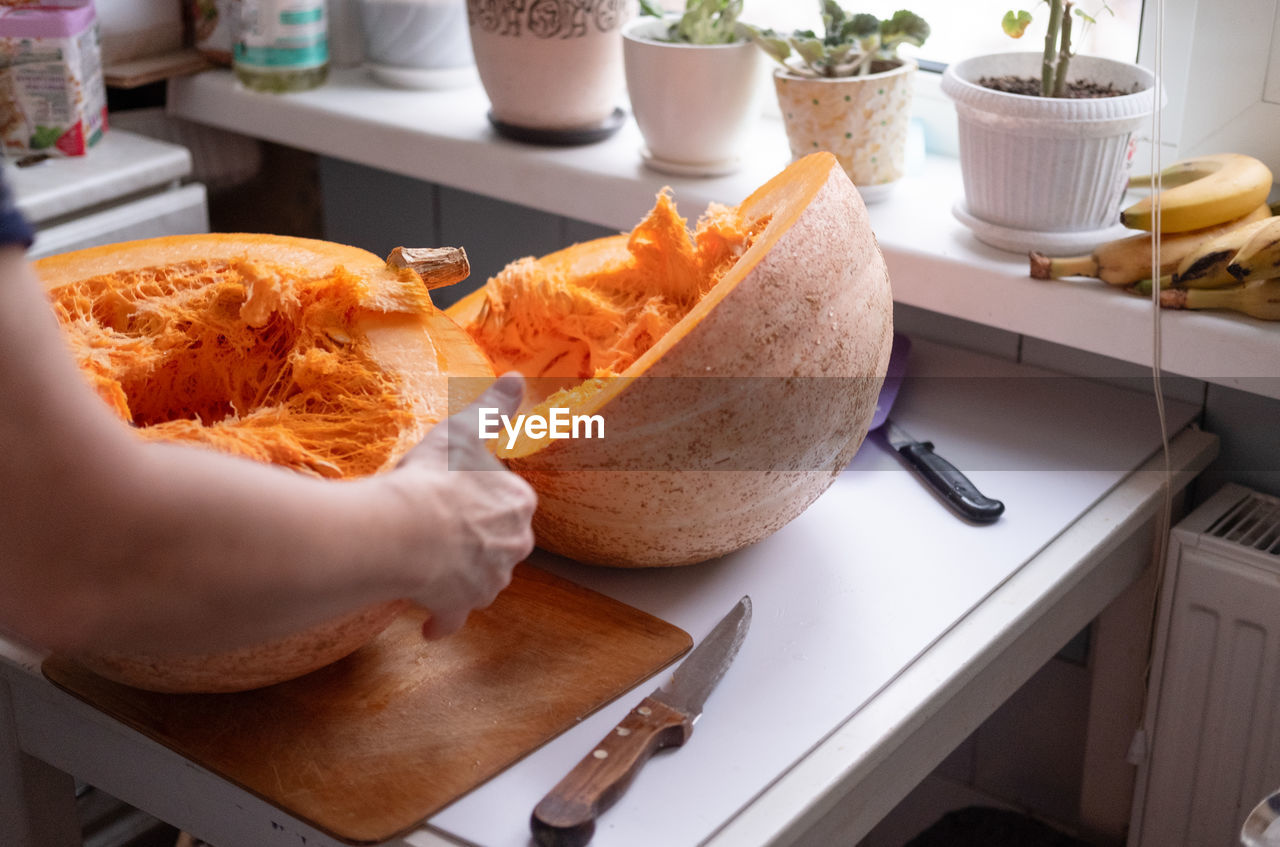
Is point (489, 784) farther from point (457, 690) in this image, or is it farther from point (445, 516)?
point (445, 516)

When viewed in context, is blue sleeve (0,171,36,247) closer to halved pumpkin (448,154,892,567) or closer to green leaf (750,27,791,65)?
halved pumpkin (448,154,892,567)

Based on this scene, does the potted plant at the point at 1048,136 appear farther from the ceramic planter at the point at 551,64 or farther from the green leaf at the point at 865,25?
the ceramic planter at the point at 551,64

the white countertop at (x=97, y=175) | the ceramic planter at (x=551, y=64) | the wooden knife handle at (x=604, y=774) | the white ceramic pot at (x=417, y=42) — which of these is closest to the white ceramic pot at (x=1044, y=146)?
the ceramic planter at (x=551, y=64)

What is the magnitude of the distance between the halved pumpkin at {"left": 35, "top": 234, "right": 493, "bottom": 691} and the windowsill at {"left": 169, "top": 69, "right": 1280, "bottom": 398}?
57 centimetres

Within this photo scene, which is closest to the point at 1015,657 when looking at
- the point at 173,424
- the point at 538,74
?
the point at 173,424

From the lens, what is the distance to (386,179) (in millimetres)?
1843

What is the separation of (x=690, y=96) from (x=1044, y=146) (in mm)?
407

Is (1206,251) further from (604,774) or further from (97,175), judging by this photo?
(97,175)

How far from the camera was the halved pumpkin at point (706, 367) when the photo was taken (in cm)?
82

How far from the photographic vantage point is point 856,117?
4.10 feet

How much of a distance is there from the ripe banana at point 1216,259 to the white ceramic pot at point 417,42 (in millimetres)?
1039

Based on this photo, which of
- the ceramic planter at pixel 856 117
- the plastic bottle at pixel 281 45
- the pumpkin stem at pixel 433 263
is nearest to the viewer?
the pumpkin stem at pixel 433 263

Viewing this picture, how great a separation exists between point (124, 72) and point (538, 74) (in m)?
0.65

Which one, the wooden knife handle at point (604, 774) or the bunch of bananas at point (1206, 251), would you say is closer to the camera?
the wooden knife handle at point (604, 774)
